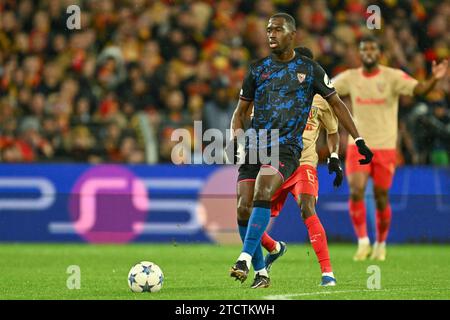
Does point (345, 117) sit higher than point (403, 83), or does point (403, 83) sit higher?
point (403, 83)

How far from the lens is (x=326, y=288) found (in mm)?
8719

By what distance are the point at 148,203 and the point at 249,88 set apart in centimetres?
703

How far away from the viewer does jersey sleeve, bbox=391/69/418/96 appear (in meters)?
13.1

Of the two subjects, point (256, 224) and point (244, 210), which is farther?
point (244, 210)

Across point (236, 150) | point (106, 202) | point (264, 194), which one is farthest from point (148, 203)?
point (264, 194)

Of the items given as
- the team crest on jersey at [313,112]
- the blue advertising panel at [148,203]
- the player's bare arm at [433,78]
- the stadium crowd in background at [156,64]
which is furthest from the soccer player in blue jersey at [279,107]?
the stadium crowd in background at [156,64]

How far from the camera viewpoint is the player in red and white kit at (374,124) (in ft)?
42.8

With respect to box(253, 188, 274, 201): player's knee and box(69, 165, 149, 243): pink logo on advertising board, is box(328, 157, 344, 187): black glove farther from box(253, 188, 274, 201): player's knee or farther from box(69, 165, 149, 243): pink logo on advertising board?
box(69, 165, 149, 243): pink logo on advertising board

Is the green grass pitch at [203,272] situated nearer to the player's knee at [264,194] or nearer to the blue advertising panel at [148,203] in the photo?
the blue advertising panel at [148,203]

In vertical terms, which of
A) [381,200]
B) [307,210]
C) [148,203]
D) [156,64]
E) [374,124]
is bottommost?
[148,203]

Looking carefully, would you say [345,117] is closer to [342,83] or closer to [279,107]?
[279,107]

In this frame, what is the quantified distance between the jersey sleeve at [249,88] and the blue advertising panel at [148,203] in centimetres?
665

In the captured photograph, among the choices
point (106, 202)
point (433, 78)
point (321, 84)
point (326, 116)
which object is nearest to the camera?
point (321, 84)

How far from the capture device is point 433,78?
1222 cm
